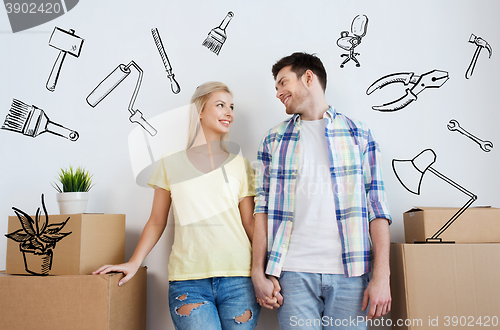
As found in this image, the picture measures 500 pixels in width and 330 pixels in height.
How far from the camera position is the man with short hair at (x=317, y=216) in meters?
1.04

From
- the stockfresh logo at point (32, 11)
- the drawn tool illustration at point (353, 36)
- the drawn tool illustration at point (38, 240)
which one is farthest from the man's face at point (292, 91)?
the stockfresh logo at point (32, 11)

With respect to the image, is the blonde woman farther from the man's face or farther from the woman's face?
the man's face

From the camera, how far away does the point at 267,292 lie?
1.05m

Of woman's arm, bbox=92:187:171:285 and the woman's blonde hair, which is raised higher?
the woman's blonde hair

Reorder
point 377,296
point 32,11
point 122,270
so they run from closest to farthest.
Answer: point 377,296, point 122,270, point 32,11

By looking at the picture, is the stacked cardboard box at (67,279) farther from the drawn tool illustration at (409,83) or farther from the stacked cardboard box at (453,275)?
the drawn tool illustration at (409,83)

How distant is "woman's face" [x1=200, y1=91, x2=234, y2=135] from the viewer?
1.29 metres

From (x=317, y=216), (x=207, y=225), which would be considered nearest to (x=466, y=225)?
(x=317, y=216)

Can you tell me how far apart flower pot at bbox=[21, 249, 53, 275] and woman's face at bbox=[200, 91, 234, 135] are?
668 mm

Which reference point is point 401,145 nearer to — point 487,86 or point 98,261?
point 487,86

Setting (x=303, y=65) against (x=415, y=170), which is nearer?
(x=303, y=65)

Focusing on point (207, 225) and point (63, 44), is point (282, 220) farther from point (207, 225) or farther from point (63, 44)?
point (63, 44)

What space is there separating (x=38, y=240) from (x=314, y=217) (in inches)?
35.0

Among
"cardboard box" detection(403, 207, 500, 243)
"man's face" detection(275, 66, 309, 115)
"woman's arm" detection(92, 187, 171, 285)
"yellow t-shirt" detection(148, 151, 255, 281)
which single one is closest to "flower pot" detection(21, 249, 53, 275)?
"woman's arm" detection(92, 187, 171, 285)
